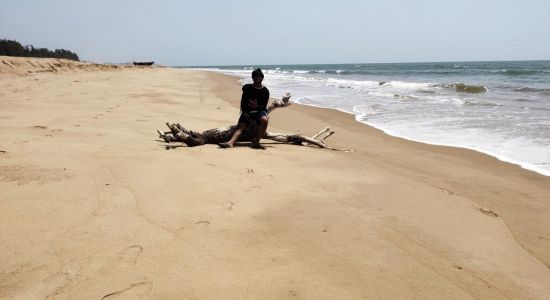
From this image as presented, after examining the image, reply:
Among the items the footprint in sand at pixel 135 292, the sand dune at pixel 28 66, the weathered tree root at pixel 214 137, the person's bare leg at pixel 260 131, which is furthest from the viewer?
the sand dune at pixel 28 66

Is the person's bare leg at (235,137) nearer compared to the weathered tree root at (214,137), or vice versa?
the weathered tree root at (214,137)

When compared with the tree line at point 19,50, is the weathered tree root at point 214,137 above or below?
below

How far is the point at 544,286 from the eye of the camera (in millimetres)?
2412

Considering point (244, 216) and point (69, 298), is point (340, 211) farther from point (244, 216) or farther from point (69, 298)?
point (69, 298)

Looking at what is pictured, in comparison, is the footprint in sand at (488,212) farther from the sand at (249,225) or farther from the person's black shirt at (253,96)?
the person's black shirt at (253,96)

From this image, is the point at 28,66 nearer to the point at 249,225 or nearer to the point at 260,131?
the point at 260,131

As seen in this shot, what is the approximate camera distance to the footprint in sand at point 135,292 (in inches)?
74.9

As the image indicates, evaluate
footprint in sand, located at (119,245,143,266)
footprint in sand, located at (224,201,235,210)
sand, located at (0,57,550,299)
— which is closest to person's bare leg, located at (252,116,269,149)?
sand, located at (0,57,550,299)

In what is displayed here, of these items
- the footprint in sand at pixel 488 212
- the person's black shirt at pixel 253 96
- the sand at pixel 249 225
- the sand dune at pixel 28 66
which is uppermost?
the sand dune at pixel 28 66

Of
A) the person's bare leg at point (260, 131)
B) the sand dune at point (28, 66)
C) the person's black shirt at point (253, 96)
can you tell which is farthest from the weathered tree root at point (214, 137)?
the sand dune at point (28, 66)

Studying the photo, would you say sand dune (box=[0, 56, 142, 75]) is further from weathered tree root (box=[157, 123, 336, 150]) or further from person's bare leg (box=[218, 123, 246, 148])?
person's bare leg (box=[218, 123, 246, 148])

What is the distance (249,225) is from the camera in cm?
282

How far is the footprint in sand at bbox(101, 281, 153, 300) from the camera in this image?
6.24 ft

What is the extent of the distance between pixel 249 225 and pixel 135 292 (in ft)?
3.37
